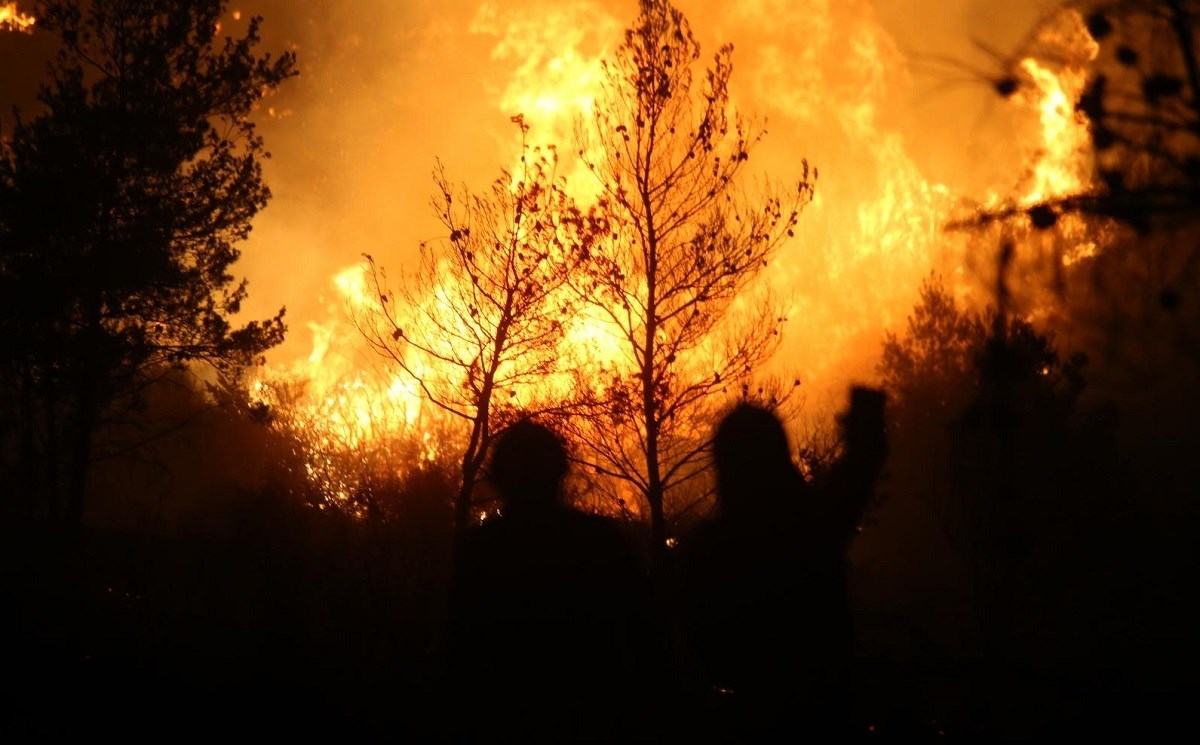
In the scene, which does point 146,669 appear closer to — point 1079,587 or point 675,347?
point 675,347

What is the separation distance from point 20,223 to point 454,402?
9162mm

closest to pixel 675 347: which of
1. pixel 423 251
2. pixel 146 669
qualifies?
pixel 423 251

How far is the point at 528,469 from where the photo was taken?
3057mm

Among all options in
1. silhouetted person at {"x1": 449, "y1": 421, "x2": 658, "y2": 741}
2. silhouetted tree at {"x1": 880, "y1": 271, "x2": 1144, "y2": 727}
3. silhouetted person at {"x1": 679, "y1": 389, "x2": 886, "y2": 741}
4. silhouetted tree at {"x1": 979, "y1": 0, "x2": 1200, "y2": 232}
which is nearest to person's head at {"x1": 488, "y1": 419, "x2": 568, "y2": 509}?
silhouetted person at {"x1": 449, "y1": 421, "x2": 658, "y2": 741}

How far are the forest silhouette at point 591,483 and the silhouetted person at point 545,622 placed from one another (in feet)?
0.03

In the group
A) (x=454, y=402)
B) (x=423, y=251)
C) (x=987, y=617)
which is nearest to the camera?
(x=423, y=251)

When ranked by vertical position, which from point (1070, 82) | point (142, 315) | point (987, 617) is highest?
point (142, 315)

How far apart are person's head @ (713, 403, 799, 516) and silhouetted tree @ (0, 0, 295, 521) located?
18090 millimetres

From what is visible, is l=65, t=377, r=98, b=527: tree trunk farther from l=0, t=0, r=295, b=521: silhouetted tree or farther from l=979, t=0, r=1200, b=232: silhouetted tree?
l=979, t=0, r=1200, b=232: silhouetted tree

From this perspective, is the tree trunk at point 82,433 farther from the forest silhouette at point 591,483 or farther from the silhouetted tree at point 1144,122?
the silhouetted tree at point 1144,122

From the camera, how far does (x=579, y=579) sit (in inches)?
118

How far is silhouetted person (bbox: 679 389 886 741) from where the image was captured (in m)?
2.91

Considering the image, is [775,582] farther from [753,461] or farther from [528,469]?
[528,469]

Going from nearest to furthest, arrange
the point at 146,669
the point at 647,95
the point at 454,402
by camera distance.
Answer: the point at 146,669 → the point at 647,95 → the point at 454,402
